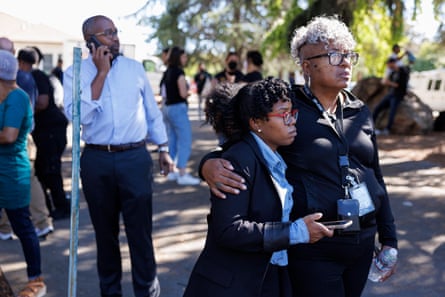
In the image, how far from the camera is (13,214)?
3959 mm

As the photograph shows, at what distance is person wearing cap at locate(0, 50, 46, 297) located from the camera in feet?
12.7

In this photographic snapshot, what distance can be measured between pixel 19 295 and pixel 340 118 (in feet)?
9.35

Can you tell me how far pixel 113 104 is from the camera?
351 cm

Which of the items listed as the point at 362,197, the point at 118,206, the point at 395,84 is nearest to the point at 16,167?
the point at 118,206

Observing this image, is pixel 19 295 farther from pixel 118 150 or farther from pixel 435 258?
pixel 435 258

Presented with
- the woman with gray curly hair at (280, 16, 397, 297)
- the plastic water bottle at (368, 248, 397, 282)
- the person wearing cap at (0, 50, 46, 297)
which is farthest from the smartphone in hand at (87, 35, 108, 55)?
the plastic water bottle at (368, 248, 397, 282)

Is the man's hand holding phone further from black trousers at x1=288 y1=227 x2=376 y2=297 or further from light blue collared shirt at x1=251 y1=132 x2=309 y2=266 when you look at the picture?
black trousers at x1=288 y1=227 x2=376 y2=297

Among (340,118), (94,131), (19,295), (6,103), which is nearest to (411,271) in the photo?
(340,118)

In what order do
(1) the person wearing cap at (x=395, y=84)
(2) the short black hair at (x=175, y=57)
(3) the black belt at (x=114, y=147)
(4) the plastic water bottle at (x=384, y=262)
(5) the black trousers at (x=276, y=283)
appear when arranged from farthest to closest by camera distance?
1. (1) the person wearing cap at (x=395, y=84)
2. (2) the short black hair at (x=175, y=57)
3. (3) the black belt at (x=114, y=147)
4. (4) the plastic water bottle at (x=384, y=262)
5. (5) the black trousers at (x=276, y=283)

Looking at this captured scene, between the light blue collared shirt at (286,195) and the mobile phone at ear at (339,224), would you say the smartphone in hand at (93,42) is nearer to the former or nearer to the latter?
the light blue collared shirt at (286,195)

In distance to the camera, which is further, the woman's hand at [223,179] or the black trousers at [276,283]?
the black trousers at [276,283]

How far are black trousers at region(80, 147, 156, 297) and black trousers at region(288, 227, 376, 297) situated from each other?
152cm

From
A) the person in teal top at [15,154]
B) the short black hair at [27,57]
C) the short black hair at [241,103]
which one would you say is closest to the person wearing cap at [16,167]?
the person in teal top at [15,154]

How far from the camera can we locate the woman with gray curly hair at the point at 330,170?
2361 millimetres
